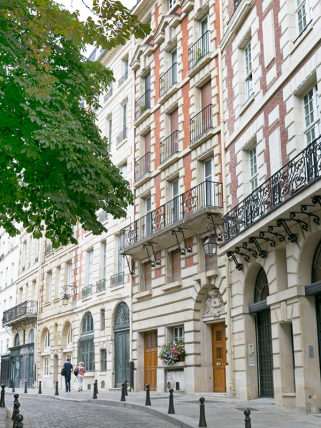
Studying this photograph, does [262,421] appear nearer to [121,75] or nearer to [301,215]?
[301,215]

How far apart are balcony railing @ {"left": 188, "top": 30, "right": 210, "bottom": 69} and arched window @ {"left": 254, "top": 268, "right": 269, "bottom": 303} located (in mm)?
9297

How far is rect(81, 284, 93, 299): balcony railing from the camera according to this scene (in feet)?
101

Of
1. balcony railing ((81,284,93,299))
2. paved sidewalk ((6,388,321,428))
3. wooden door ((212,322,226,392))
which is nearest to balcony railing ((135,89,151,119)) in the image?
balcony railing ((81,284,93,299))

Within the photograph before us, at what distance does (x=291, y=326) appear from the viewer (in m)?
14.9

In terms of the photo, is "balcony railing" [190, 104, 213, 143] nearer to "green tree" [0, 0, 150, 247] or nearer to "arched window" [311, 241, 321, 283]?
"green tree" [0, 0, 150, 247]

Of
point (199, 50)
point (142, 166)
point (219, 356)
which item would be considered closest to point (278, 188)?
point (219, 356)

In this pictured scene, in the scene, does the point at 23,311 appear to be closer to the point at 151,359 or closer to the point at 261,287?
the point at 151,359

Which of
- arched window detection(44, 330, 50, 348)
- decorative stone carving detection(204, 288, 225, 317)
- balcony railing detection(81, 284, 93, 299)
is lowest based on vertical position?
arched window detection(44, 330, 50, 348)

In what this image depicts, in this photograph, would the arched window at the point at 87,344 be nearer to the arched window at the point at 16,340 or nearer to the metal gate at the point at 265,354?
the arched window at the point at 16,340

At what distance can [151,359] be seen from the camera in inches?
939

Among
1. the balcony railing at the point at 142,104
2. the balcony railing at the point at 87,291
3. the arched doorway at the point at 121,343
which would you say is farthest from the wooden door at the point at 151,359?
the balcony railing at the point at 142,104

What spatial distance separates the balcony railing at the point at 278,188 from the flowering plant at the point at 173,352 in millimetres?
5734

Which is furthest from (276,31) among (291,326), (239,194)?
(291,326)

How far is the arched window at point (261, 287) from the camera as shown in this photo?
1661cm
